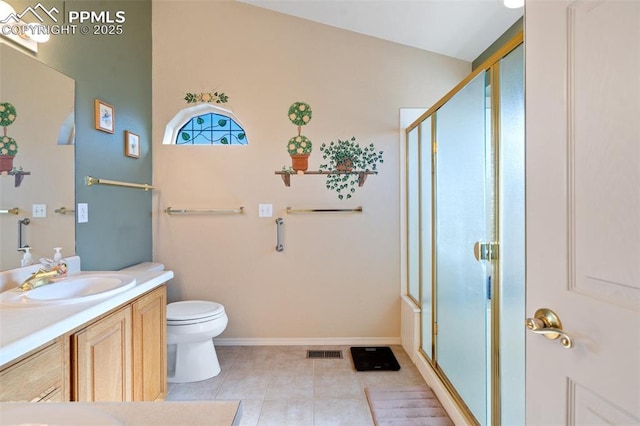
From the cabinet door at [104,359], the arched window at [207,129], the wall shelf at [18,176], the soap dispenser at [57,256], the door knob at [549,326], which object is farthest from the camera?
the arched window at [207,129]

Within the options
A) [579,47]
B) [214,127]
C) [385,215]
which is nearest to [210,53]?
[214,127]

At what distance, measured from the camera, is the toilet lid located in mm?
2188

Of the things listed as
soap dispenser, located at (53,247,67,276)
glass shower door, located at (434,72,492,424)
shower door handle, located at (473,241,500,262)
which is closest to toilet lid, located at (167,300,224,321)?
soap dispenser, located at (53,247,67,276)

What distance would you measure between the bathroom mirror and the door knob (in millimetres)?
2095

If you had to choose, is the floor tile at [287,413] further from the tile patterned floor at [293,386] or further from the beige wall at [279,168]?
the beige wall at [279,168]

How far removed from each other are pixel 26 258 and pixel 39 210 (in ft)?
0.83

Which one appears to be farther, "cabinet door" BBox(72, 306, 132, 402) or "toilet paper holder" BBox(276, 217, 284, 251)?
"toilet paper holder" BBox(276, 217, 284, 251)

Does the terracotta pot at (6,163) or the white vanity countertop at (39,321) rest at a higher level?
the terracotta pot at (6,163)

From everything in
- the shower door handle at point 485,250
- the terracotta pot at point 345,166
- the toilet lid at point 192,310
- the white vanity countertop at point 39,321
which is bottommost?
the toilet lid at point 192,310

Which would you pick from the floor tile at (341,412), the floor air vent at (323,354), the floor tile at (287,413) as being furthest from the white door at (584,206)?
the floor air vent at (323,354)

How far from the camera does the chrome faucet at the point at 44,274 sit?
140 cm

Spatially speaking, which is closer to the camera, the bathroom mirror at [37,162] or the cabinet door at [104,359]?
the cabinet door at [104,359]

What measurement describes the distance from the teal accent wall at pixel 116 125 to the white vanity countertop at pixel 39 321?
2.77 feet

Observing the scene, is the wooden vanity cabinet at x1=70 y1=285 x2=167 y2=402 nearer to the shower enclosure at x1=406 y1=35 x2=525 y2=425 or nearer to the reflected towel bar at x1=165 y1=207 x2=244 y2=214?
the reflected towel bar at x1=165 y1=207 x2=244 y2=214
